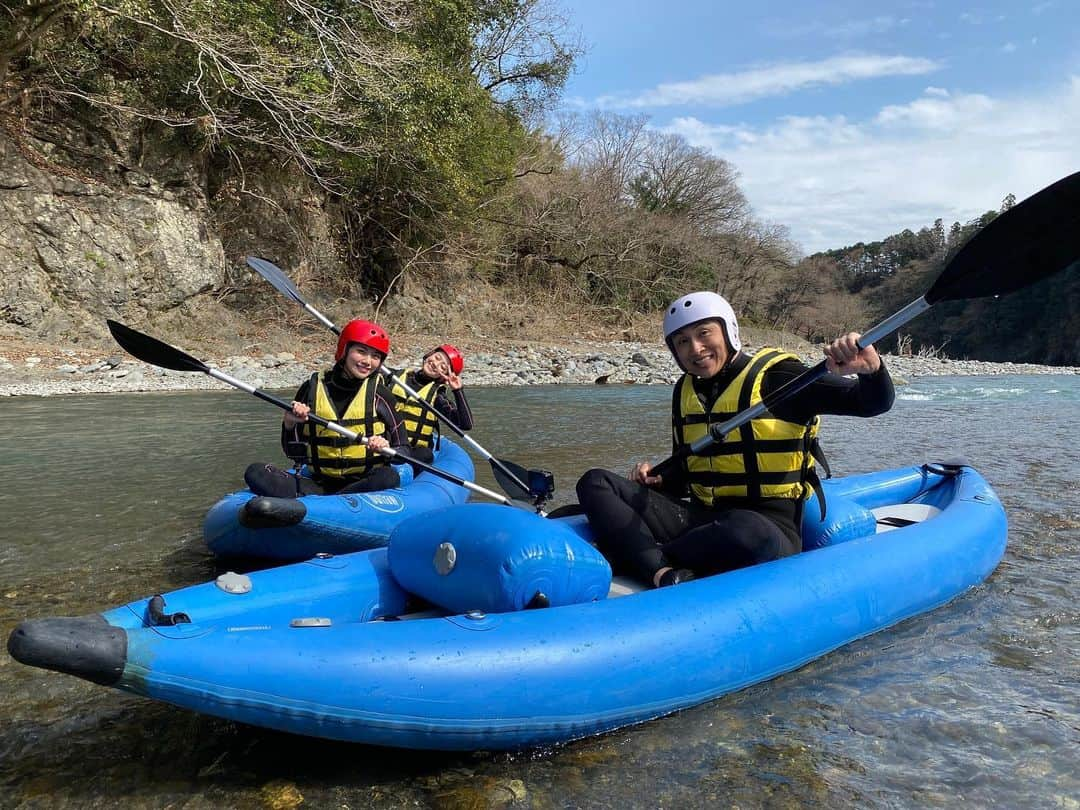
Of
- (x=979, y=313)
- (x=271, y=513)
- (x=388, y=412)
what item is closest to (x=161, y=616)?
(x=271, y=513)

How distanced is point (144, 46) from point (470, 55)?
7.24 metres

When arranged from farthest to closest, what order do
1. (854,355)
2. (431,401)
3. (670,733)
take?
1. (431,401)
2. (854,355)
3. (670,733)

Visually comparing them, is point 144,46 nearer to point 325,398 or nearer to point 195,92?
point 195,92

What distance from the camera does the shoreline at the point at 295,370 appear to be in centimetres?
1006

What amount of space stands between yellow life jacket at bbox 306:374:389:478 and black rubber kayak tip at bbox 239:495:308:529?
0.74m

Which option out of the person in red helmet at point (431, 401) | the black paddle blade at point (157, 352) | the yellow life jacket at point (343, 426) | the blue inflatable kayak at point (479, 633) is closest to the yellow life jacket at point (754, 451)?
the blue inflatable kayak at point (479, 633)

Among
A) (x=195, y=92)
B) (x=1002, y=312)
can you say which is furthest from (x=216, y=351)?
(x=1002, y=312)

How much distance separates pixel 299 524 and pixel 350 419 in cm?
80

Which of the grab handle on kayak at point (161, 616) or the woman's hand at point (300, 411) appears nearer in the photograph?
the grab handle on kayak at point (161, 616)

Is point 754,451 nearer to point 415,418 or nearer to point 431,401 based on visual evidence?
point 415,418

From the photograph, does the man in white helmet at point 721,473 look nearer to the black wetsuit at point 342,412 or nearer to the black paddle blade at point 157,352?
the black wetsuit at point 342,412

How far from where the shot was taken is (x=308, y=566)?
2623 mm

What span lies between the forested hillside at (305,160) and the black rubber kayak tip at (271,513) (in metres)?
7.54

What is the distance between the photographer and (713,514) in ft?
9.61
